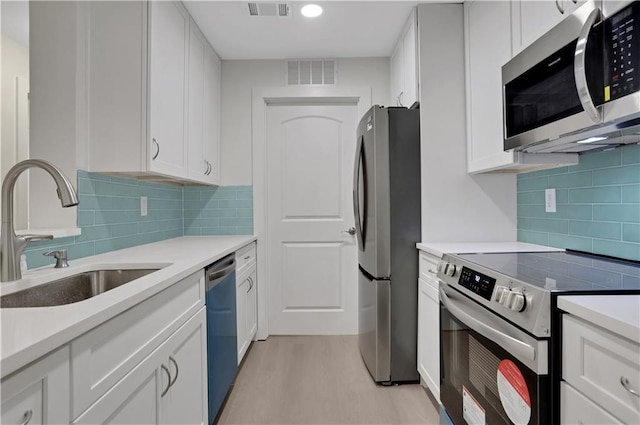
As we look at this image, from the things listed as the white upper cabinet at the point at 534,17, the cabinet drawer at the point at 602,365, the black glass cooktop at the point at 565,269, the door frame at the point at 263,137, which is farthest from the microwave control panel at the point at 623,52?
the door frame at the point at 263,137

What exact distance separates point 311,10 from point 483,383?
2.28m

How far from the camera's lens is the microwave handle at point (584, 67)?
1.05 m

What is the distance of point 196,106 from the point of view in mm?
2416

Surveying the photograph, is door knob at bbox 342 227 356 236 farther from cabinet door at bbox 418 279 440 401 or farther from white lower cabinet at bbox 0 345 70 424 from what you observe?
white lower cabinet at bbox 0 345 70 424

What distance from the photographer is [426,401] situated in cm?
203

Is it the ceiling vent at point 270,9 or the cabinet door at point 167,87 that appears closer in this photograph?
the cabinet door at point 167,87

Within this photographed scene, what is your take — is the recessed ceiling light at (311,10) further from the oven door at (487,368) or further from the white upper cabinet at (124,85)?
the oven door at (487,368)

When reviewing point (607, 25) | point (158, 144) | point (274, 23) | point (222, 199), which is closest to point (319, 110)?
point (274, 23)

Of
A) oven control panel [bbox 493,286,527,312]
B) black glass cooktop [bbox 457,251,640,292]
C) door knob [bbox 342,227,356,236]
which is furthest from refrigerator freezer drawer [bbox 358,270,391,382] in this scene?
oven control panel [bbox 493,286,527,312]

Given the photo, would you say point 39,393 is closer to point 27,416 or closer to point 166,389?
point 27,416

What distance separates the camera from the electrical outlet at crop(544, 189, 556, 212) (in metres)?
1.85

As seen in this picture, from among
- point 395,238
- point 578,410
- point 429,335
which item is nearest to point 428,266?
point 395,238

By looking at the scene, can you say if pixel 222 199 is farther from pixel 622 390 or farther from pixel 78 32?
pixel 622 390

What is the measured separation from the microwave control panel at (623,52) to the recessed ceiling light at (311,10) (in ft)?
5.50
